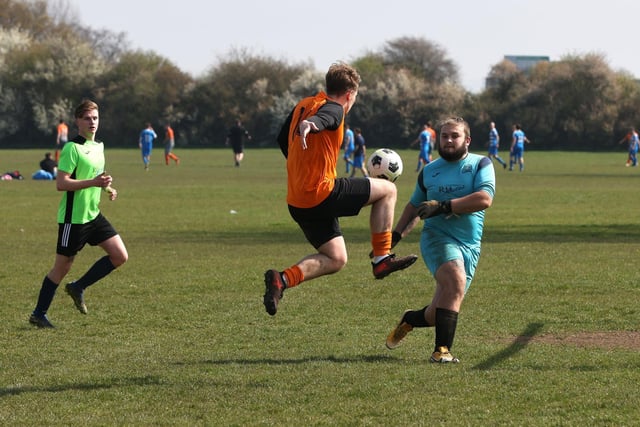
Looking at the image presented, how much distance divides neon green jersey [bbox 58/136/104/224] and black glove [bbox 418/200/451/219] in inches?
135

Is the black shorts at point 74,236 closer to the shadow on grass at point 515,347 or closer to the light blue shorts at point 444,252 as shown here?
the light blue shorts at point 444,252

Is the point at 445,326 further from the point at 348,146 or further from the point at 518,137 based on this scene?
the point at 518,137

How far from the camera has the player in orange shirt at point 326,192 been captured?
25.3 feet

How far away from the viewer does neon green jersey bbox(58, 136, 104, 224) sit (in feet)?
32.3

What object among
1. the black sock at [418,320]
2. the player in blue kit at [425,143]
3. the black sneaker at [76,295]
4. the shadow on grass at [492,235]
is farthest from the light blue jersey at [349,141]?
the black sock at [418,320]

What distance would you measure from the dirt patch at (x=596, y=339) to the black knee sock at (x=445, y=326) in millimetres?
1170

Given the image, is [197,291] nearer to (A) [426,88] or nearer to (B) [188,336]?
(B) [188,336]

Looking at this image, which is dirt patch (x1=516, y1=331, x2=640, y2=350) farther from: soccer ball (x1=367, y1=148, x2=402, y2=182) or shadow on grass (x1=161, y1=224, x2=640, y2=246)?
shadow on grass (x1=161, y1=224, x2=640, y2=246)

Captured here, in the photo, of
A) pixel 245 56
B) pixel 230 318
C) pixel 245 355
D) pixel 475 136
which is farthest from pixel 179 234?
pixel 245 56

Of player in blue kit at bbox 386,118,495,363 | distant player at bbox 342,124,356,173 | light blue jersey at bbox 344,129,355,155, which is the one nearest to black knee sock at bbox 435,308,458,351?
player in blue kit at bbox 386,118,495,363

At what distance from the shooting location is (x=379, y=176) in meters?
8.73

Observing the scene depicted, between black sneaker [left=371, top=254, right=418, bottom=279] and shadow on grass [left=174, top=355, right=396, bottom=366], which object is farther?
shadow on grass [left=174, top=355, right=396, bottom=366]

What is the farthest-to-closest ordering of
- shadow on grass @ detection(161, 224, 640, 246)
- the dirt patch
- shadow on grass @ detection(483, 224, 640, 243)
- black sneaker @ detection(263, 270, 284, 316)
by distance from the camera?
shadow on grass @ detection(161, 224, 640, 246) → shadow on grass @ detection(483, 224, 640, 243) → the dirt patch → black sneaker @ detection(263, 270, 284, 316)

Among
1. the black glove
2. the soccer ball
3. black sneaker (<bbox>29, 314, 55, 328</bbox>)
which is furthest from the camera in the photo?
black sneaker (<bbox>29, 314, 55, 328</bbox>)
